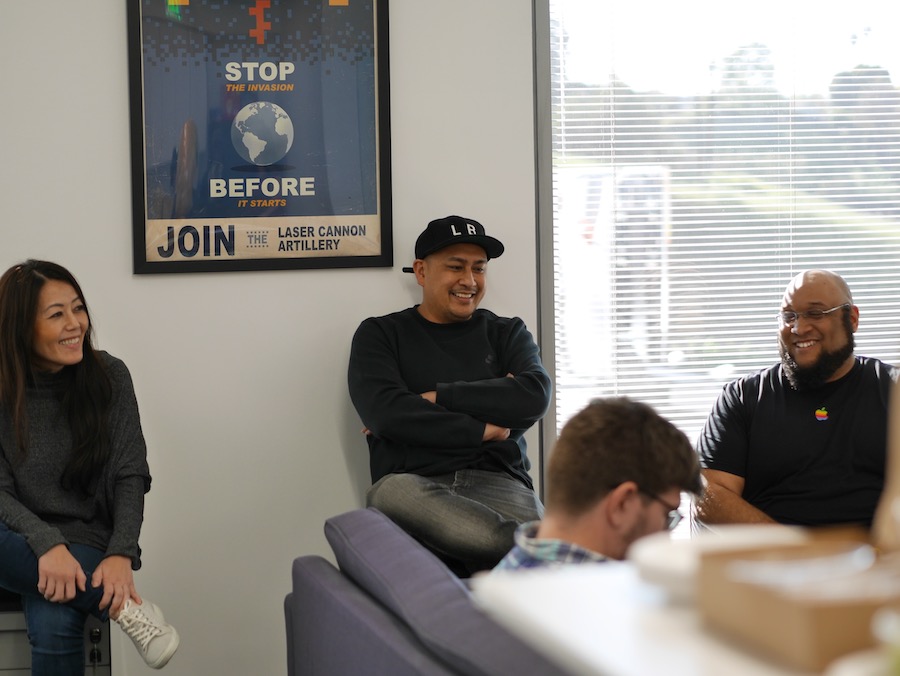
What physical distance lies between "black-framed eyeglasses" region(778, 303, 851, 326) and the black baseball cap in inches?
37.9

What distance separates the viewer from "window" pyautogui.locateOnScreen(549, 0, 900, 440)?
3949mm

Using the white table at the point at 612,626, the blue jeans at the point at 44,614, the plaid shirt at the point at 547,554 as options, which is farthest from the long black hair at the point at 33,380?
the white table at the point at 612,626

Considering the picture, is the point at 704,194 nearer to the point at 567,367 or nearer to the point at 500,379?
the point at 567,367

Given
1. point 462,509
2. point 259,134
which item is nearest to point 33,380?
point 259,134

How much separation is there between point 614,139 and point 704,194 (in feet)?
1.33

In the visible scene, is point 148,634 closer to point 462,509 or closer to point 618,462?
point 462,509

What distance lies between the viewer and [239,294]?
3.71 meters

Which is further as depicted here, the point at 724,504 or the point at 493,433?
the point at 493,433

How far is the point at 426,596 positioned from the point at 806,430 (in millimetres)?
1919

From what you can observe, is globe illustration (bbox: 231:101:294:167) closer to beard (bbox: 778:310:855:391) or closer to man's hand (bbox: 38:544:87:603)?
man's hand (bbox: 38:544:87:603)

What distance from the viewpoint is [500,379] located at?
341 cm

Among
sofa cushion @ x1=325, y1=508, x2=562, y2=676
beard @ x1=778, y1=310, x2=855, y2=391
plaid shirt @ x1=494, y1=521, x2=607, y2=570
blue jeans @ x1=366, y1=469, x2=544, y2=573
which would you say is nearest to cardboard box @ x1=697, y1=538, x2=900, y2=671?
sofa cushion @ x1=325, y1=508, x2=562, y2=676

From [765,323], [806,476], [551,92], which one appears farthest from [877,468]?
[551,92]

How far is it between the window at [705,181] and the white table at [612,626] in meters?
3.08
